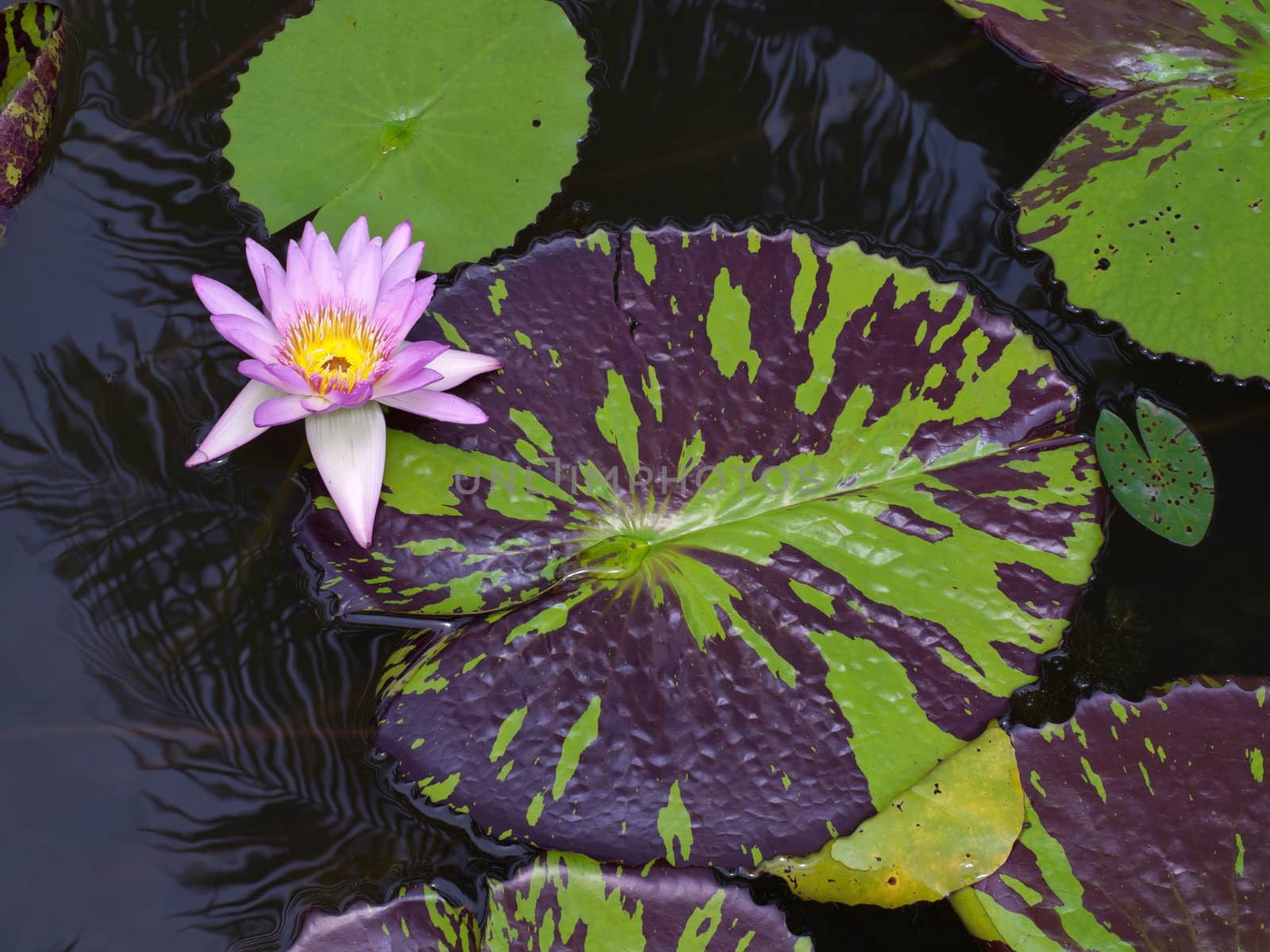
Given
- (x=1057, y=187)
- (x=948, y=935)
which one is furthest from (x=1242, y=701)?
(x=1057, y=187)

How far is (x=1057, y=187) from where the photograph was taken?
2193mm

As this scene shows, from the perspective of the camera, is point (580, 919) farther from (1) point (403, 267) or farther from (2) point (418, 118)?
(2) point (418, 118)

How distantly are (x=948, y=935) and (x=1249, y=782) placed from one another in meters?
0.67

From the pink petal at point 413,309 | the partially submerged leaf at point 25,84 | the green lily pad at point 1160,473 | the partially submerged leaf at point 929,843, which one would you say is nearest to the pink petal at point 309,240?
the pink petal at point 413,309

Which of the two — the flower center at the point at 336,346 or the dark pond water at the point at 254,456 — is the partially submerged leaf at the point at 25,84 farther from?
the flower center at the point at 336,346

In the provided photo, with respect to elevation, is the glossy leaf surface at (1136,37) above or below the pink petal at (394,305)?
above

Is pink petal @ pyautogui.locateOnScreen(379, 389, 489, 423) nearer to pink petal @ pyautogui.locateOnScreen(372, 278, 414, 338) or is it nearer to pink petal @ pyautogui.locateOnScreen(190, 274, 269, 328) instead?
pink petal @ pyautogui.locateOnScreen(372, 278, 414, 338)

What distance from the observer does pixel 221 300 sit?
6.19 feet

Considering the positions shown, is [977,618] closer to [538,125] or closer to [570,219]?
[570,219]

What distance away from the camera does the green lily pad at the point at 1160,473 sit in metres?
2.05

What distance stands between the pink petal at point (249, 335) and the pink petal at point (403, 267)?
27 cm

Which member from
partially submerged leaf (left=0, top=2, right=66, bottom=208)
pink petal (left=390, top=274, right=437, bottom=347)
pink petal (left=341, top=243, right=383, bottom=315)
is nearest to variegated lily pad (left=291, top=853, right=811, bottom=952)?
pink petal (left=390, top=274, right=437, bottom=347)

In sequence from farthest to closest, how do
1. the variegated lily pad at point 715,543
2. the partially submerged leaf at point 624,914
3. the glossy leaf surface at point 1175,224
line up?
the glossy leaf surface at point 1175,224
the variegated lily pad at point 715,543
the partially submerged leaf at point 624,914

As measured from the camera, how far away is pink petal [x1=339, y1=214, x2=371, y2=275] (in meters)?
1.89
